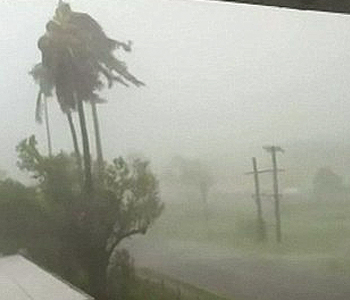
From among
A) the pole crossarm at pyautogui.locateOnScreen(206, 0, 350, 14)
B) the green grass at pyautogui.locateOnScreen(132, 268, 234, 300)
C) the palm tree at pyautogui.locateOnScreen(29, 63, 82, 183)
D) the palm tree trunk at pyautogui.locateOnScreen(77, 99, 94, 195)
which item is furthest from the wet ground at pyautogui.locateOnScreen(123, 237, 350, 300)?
the pole crossarm at pyautogui.locateOnScreen(206, 0, 350, 14)

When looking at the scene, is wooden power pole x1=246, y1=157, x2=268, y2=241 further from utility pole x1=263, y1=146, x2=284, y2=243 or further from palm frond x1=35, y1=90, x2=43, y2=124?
palm frond x1=35, y1=90, x2=43, y2=124

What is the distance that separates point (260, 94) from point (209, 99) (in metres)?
0.13

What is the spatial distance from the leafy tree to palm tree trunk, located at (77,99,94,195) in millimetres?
20

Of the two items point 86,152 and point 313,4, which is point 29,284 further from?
point 313,4

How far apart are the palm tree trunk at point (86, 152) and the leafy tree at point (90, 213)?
0.02 m

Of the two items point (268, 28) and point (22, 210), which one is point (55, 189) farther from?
point (268, 28)

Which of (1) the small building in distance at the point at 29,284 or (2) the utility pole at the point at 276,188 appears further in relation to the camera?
(2) the utility pole at the point at 276,188

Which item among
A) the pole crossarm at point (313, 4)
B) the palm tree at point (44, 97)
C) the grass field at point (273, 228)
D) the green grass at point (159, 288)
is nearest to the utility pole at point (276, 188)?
the grass field at point (273, 228)

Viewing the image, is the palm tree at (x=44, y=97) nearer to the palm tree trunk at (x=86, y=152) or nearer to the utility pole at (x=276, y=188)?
the palm tree trunk at (x=86, y=152)

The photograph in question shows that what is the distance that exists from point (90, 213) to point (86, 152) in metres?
0.15

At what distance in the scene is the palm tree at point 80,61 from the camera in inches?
69.2

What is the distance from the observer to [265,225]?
180 centimetres

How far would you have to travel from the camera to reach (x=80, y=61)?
5.87 feet

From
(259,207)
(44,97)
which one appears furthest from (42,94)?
(259,207)
